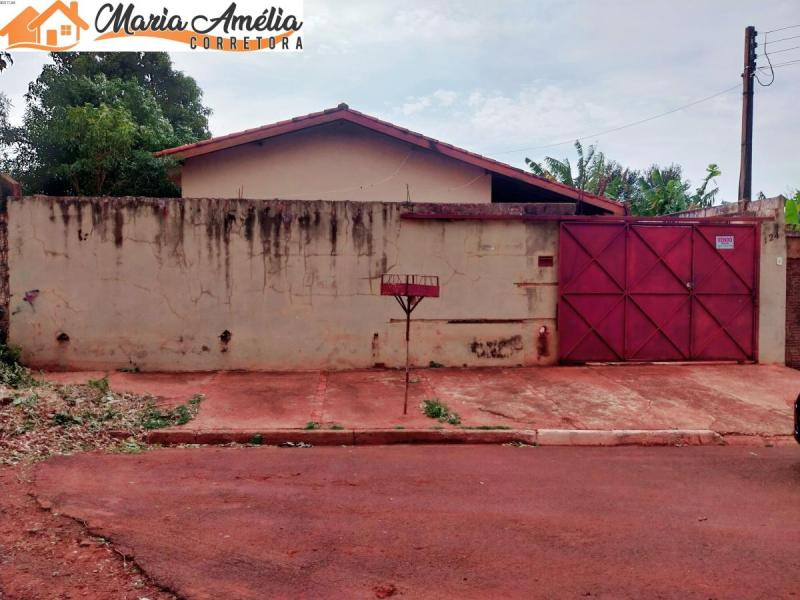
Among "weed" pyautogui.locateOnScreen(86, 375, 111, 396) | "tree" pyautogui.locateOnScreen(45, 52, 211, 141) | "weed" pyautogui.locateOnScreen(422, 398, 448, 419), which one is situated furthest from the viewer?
"tree" pyautogui.locateOnScreen(45, 52, 211, 141)

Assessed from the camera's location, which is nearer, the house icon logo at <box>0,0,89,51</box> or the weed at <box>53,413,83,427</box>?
the weed at <box>53,413,83,427</box>

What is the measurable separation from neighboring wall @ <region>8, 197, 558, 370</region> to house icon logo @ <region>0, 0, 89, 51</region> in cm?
400

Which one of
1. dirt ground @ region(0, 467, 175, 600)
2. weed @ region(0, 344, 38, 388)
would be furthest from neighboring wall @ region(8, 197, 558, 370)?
dirt ground @ region(0, 467, 175, 600)

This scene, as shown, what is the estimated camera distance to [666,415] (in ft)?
24.6

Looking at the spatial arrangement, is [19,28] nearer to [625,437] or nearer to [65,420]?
[65,420]

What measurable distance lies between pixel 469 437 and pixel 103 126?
31.4ft

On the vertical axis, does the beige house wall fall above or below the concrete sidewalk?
above

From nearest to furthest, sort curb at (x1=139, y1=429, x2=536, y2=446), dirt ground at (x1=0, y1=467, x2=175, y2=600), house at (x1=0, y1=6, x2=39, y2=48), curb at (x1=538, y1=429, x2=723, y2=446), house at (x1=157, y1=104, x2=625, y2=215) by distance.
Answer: dirt ground at (x1=0, y1=467, x2=175, y2=600), curb at (x1=139, y1=429, x2=536, y2=446), curb at (x1=538, y1=429, x2=723, y2=446), house at (x1=0, y1=6, x2=39, y2=48), house at (x1=157, y1=104, x2=625, y2=215)

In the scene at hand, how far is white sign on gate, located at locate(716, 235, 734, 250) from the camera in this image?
1031 centimetres

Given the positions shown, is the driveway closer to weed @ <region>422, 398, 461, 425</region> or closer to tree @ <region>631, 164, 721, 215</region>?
weed @ <region>422, 398, 461, 425</region>

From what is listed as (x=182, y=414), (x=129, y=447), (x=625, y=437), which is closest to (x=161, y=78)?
(x=182, y=414)

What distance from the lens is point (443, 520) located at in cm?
427

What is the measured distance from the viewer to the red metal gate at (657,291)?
10109mm

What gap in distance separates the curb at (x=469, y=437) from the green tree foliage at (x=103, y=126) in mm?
7799
